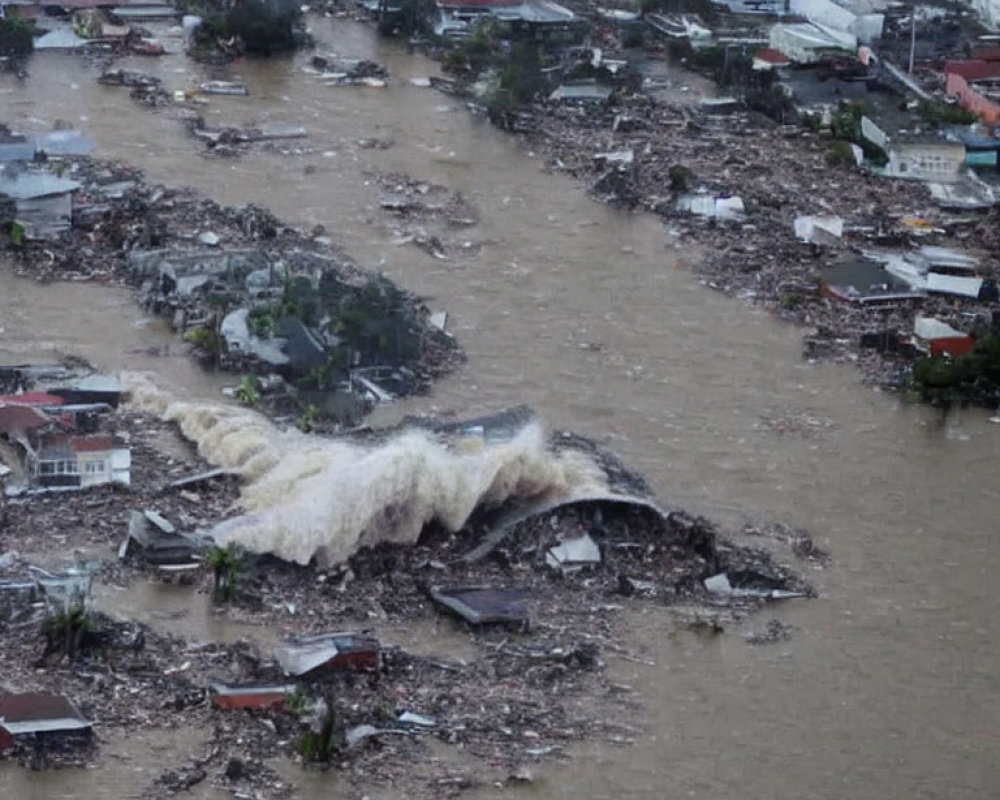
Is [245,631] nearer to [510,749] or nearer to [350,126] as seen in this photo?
[510,749]

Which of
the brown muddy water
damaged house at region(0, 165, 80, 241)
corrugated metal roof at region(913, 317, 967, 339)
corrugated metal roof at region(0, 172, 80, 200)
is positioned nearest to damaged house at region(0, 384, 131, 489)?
the brown muddy water

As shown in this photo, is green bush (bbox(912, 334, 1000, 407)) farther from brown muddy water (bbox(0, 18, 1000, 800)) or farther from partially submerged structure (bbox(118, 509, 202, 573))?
partially submerged structure (bbox(118, 509, 202, 573))

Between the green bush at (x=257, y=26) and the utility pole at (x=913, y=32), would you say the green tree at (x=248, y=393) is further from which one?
the utility pole at (x=913, y=32)

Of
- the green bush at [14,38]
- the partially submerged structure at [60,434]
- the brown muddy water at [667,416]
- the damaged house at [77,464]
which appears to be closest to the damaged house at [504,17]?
the brown muddy water at [667,416]

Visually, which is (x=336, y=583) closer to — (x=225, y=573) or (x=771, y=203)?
(x=225, y=573)

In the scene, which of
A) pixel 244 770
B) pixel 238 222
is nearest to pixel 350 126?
pixel 238 222

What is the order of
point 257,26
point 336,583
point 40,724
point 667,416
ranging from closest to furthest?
point 40,724 < point 336,583 < point 667,416 < point 257,26

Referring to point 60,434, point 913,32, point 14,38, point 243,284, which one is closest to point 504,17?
point 913,32

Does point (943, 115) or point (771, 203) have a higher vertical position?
point (943, 115)
